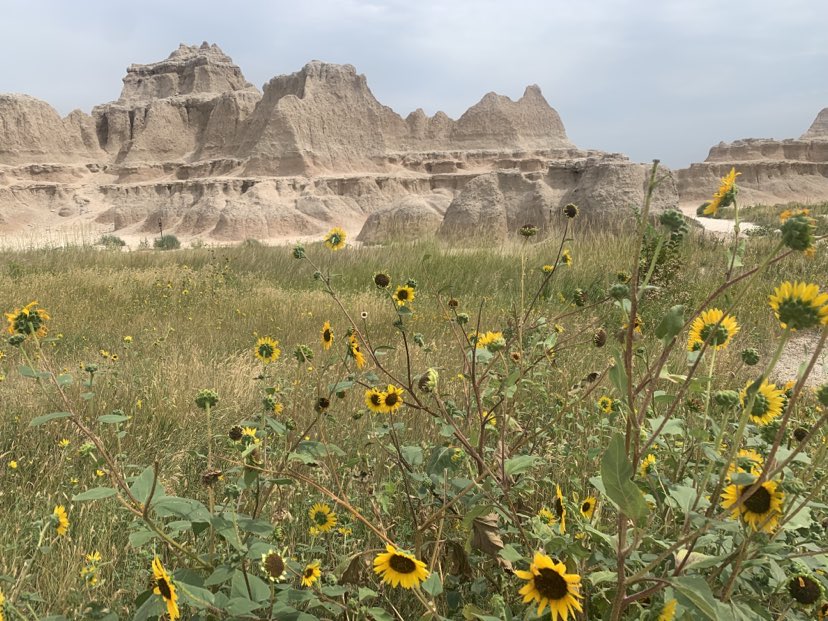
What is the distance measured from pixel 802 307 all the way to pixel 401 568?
801 mm

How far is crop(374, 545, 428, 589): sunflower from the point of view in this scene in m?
0.98

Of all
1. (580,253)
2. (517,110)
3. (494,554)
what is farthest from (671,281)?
(517,110)

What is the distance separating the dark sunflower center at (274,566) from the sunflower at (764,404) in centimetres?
100

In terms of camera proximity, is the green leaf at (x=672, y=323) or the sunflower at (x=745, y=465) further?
the sunflower at (x=745, y=465)

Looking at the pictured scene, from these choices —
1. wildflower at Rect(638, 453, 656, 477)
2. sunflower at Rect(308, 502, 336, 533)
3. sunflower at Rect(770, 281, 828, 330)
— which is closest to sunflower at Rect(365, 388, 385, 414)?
sunflower at Rect(308, 502, 336, 533)

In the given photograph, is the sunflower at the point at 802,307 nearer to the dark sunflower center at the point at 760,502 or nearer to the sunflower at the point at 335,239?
the dark sunflower center at the point at 760,502

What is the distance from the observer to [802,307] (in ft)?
2.61

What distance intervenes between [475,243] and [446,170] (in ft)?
103

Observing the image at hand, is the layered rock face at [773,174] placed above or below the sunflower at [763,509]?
above

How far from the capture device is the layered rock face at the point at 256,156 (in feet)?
105

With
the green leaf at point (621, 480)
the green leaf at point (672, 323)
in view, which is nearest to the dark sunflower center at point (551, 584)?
the green leaf at point (621, 480)

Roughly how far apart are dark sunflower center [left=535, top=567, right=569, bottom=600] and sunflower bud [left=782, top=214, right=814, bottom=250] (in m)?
0.63

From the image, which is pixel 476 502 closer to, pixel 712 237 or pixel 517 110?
pixel 712 237

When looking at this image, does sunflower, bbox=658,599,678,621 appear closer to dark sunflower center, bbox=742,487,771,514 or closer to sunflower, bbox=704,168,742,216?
dark sunflower center, bbox=742,487,771,514
